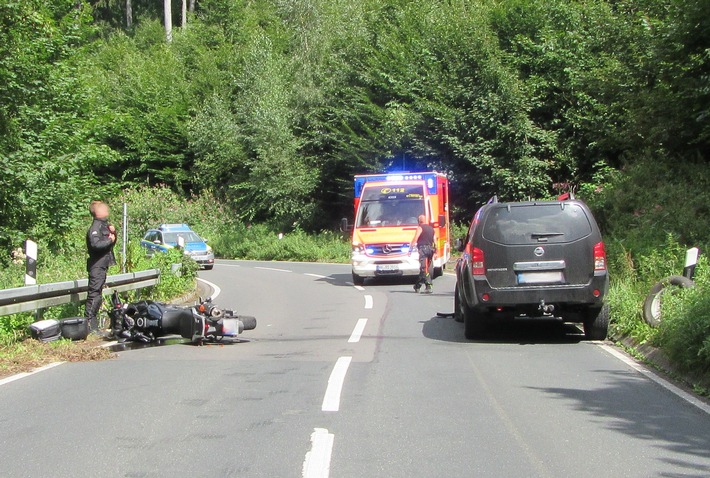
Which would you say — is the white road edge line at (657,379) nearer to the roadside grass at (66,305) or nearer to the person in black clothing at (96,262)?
the roadside grass at (66,305)

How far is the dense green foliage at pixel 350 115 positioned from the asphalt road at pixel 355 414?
12.3ft

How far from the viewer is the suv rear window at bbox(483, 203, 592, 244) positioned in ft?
36.7

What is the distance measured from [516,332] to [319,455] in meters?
7.40

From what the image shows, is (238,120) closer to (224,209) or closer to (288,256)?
(224,209)

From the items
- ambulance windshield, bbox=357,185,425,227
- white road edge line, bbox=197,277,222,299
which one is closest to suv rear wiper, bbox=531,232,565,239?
white road edge line, bbox=197,277,222,299

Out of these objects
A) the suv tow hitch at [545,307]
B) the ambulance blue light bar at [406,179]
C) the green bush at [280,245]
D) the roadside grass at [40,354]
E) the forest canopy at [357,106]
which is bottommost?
the green bush at [280,245]

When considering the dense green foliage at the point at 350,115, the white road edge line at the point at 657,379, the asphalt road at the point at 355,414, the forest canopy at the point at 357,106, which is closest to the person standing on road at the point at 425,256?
the dense green foliage at the point at 350,115

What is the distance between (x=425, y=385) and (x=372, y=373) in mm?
889

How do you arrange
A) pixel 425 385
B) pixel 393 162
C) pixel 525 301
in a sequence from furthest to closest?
pixel 393 162
pixel 525 301
pixel 425 385

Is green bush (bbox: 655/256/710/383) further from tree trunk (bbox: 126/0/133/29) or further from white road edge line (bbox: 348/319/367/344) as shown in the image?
tree trunk (bbox: 126/0/133/29)

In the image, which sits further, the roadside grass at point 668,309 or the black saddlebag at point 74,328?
the black saddlebag at point 74,328

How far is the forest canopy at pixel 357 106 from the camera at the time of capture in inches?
741

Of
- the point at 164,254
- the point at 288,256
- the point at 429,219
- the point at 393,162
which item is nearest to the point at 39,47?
the point at 164,254

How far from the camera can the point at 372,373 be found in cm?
921
